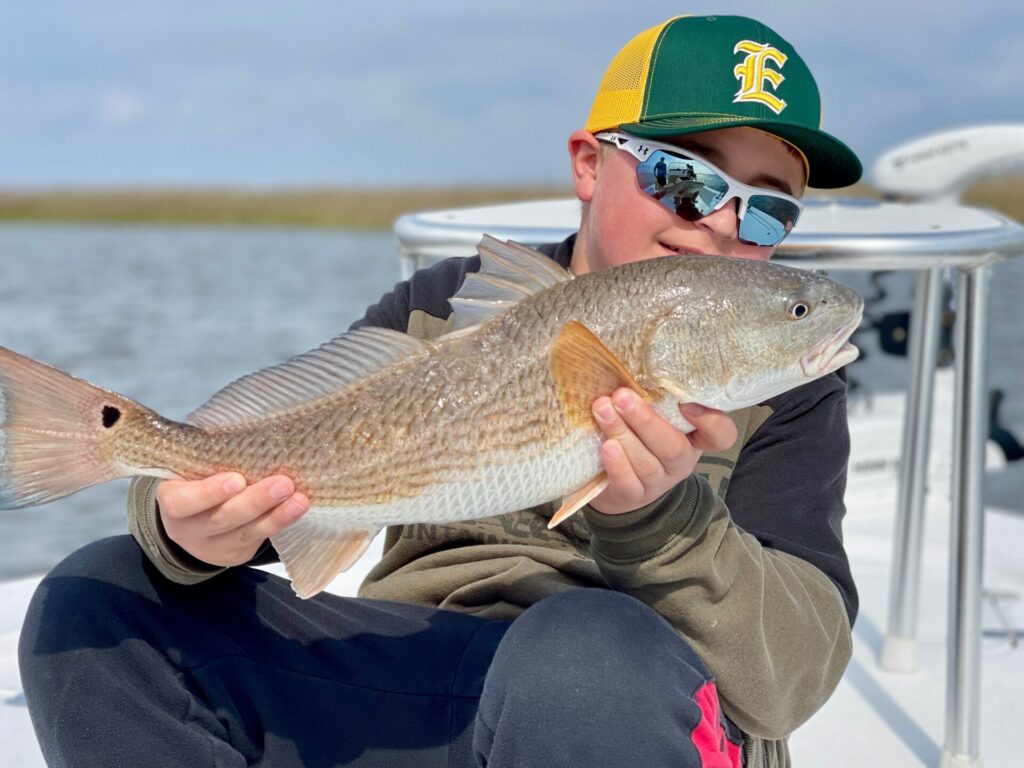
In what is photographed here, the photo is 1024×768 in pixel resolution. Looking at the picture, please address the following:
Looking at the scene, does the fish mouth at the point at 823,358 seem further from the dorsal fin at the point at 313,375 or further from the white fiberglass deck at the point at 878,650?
the white fiberglass deck at the point at 878,650

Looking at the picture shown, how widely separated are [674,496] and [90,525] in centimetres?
602

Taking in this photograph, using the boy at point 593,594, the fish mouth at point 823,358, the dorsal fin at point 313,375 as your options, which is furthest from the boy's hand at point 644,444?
the dorsal fin at point 313,375

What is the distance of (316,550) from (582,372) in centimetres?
53

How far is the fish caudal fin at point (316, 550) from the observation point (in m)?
1.80

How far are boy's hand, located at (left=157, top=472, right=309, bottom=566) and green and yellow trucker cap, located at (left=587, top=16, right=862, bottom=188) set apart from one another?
102 cm

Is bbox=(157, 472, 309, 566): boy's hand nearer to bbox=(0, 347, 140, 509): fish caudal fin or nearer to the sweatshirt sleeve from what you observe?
bbox=(0, 347, 140, 509): fish caudal fin

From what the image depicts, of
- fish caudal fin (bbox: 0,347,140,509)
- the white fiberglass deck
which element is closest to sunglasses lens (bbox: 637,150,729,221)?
fish caudal fin (bbox: 0,347,140,509)

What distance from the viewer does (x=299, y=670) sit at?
2.10 metres

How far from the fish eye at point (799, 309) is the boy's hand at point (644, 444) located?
206mm

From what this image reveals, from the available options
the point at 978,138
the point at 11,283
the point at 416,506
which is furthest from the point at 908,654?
the point at 11,283

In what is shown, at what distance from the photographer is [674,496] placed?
174 centimetres

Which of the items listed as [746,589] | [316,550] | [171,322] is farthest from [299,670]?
[171,322]

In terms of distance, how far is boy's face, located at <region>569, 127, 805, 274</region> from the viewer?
2244 mm

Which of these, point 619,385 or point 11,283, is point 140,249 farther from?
point 619,385
